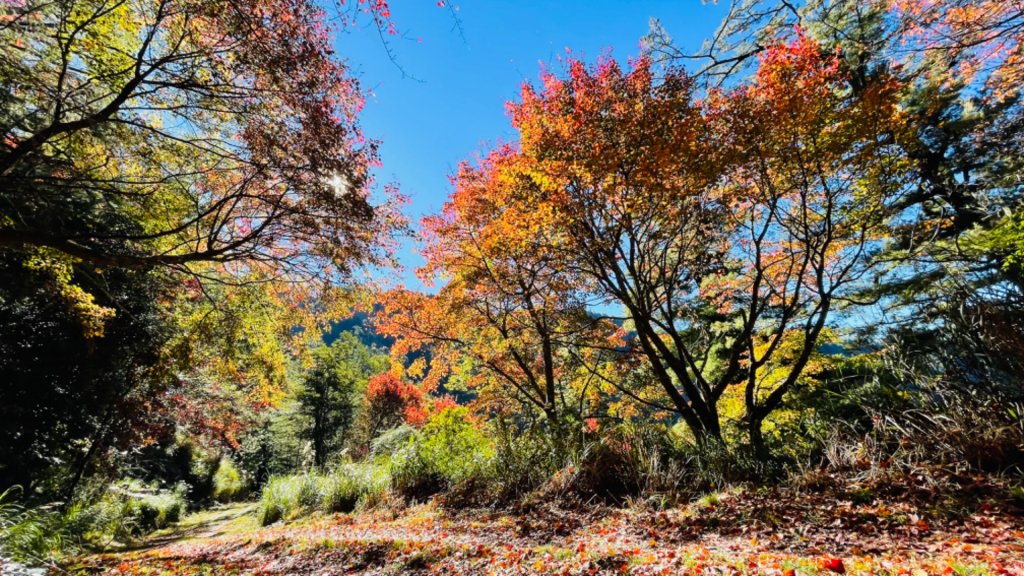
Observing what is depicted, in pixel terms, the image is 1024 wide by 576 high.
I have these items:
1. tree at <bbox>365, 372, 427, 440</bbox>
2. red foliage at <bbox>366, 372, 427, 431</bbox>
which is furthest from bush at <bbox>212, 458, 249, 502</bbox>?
red foliage at <bbox>366, 372, 427, 431</bbox>

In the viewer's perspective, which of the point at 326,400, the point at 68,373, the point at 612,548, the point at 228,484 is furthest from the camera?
the point at 326,400

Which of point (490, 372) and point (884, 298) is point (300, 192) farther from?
Result: point (884, 298)

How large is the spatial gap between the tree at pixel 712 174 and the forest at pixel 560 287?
0.05 metres

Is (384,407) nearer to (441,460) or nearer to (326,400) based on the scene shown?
(326,400)

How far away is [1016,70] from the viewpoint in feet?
21.2

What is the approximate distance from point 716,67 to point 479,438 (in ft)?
27.2

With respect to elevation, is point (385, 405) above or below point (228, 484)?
above

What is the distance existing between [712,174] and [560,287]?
359cm

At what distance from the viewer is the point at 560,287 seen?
7.73 m

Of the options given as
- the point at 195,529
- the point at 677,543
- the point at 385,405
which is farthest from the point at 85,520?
the point at 385,405

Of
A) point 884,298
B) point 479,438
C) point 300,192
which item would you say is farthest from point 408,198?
point 884,298

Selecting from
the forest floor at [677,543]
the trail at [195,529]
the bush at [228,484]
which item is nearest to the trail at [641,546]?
the forest floor at [677,543]

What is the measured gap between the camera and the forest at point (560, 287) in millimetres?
3533

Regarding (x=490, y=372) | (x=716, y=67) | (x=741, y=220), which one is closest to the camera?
(x=741, y=220)
